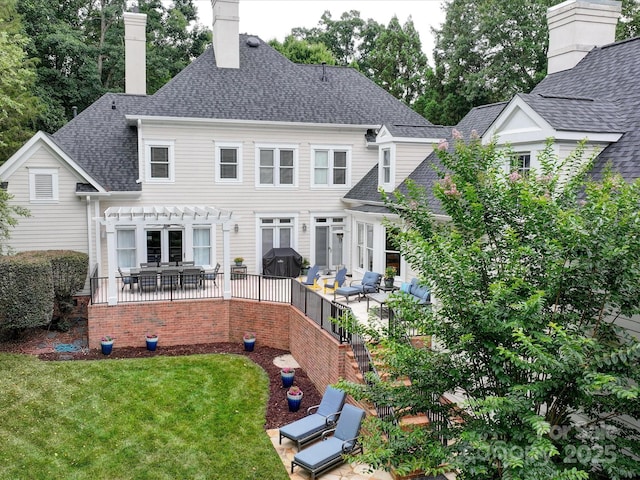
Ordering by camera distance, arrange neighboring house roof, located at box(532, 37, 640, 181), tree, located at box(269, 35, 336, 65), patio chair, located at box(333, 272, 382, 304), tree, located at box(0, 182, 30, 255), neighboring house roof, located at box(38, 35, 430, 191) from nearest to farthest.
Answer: neighboring house roof, located at box(532, 37, 640, 181), tree, located at box(0, 182, 30, 255), patio chair, located at box(333, 272, 382, 304), neighboring house roof, located at box(38, 35, 430, 191), tree, located at box(269, 35, 336, 65)

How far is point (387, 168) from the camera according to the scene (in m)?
20.3

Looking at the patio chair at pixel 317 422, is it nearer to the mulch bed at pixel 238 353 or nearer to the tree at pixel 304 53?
the mulch bed at pixel 238 353

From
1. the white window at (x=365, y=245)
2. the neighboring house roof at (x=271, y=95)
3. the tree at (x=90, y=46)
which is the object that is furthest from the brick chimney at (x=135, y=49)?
the white window at (x=365, y=245)

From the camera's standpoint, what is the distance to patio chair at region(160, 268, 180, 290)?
17.5 m

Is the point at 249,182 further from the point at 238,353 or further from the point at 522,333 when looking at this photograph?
the point at 522,333

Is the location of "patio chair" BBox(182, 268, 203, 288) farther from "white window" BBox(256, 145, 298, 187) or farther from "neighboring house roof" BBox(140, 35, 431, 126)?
"neighboring house roof" BBox(140, 35, 431, 126)

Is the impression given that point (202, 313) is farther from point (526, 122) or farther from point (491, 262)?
point (491, 262)

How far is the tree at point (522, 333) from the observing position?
17.1ft

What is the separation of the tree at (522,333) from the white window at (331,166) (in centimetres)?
1564

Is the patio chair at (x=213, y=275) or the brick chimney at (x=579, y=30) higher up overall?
the brick chimney at (x=579, y=30)

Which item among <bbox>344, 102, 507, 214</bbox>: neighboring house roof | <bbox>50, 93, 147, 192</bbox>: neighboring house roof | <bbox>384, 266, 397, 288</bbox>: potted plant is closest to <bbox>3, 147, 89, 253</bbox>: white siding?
<bbox>50, 93, 147, 192</bbox>: neighboring house roof

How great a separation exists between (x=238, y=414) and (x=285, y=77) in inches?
604

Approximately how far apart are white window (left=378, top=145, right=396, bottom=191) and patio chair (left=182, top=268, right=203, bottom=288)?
7.37m

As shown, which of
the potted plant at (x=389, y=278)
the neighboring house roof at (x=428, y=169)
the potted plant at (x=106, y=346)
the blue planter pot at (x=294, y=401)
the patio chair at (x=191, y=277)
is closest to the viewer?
the blue planter pot at (x=294, y=401)
